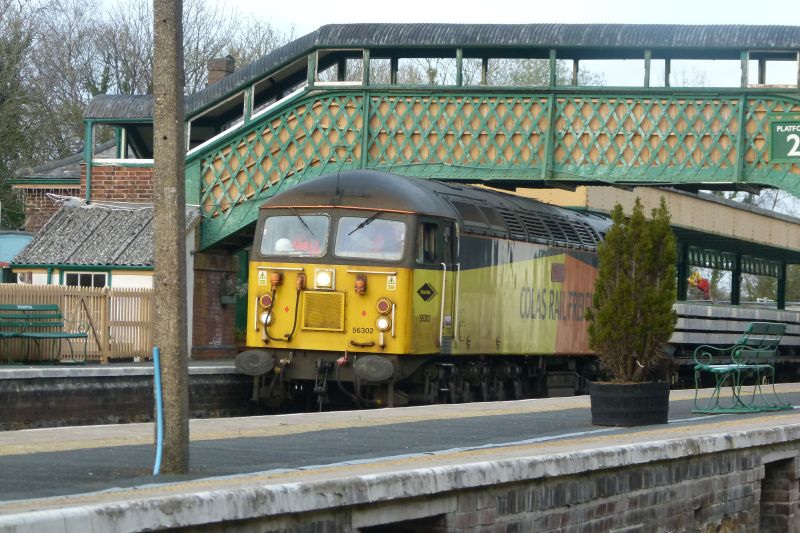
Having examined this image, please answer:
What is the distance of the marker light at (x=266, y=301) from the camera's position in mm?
18609

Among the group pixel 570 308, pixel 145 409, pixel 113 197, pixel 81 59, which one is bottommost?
pixel 145 409

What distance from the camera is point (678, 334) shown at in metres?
25.6

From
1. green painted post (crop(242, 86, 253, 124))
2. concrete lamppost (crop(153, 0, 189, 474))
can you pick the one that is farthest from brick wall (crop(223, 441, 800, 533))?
green painted post (crop(242, 86, 253, 124))

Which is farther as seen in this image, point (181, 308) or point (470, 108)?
point (470, 108)

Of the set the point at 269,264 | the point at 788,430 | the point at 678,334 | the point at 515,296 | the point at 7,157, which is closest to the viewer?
the point at 788,430

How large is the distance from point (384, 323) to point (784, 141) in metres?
9.97

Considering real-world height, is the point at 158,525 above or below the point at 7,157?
below

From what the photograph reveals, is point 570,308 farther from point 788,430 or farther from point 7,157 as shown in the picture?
point 7,157

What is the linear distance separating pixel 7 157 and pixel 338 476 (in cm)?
Answer: 4178

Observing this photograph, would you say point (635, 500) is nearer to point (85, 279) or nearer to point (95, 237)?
point (85, 279)

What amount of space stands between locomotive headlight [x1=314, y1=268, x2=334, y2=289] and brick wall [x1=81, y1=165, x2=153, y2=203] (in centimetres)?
1089

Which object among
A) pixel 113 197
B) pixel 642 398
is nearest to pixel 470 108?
pixel 113 197

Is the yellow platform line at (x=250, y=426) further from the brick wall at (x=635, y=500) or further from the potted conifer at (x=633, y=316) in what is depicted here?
the brick wall at (x=635, y=500)

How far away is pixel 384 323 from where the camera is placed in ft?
58.7
